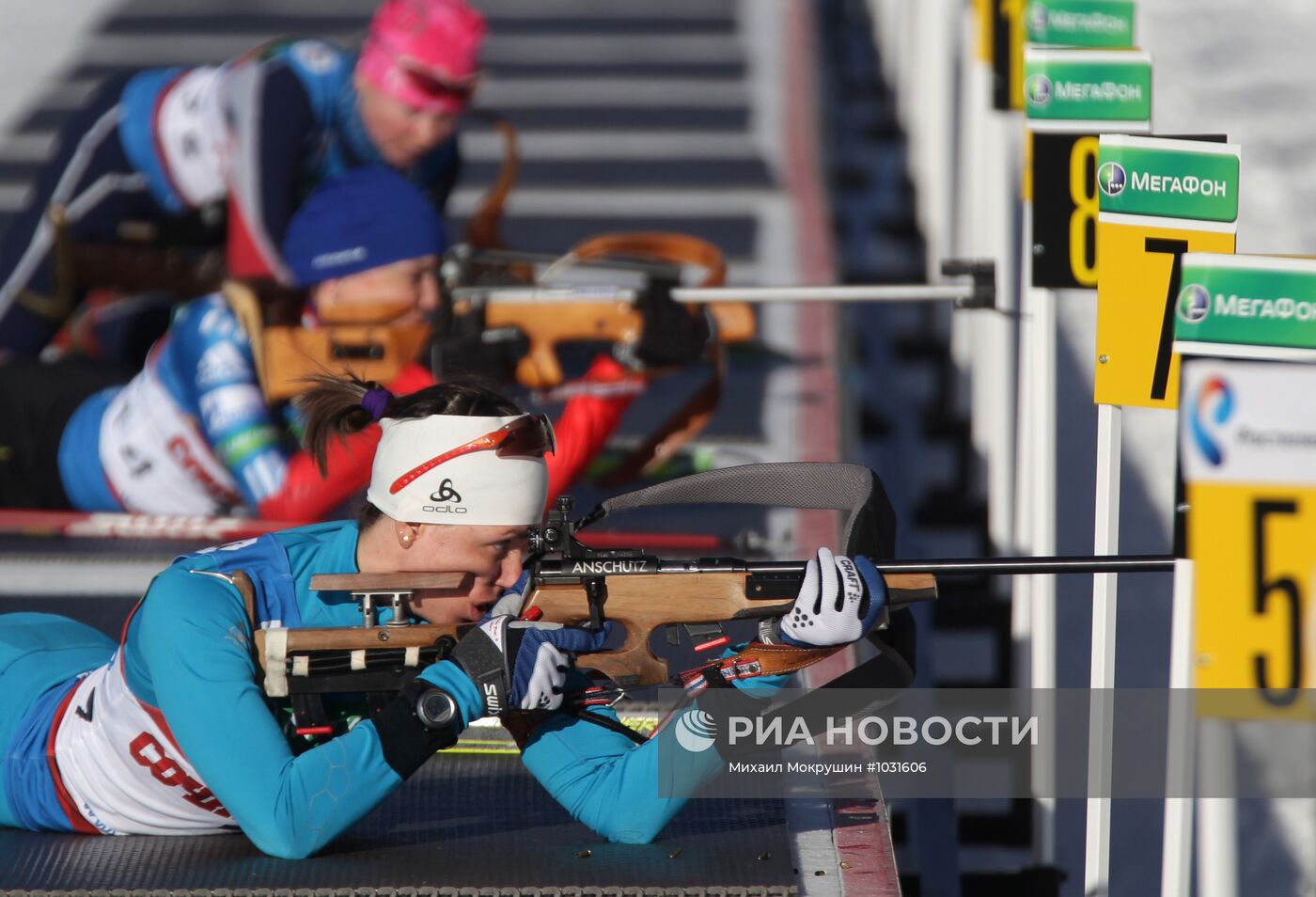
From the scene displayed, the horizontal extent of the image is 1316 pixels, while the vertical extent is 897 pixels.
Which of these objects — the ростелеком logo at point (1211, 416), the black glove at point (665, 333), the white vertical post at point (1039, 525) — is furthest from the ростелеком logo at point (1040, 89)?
the ростелеком logo at point (1211, 416)

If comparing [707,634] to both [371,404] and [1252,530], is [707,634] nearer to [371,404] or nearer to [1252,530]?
[371,404]

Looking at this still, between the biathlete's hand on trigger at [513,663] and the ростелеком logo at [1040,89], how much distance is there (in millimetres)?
1834

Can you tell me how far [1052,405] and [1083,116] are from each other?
25.4 inches

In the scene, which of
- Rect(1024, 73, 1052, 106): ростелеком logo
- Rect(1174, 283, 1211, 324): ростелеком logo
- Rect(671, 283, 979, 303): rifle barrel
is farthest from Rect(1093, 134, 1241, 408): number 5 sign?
Rect(671, 283, 979, 303): rifle barrel

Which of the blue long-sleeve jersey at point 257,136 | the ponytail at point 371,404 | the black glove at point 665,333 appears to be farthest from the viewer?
the blue long-sleeve jersey at point 257,136

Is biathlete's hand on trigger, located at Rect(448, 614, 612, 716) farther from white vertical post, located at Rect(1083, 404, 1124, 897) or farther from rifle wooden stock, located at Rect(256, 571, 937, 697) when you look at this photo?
white vertical post, located at Rect(1083, 404, 1124, 897)

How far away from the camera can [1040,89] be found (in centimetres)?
395

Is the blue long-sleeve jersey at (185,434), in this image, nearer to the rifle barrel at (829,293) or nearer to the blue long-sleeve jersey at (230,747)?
the rifle barrel at (829,293)

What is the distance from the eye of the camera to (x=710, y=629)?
9.72 ft

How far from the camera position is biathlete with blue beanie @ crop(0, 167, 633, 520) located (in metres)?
4.69

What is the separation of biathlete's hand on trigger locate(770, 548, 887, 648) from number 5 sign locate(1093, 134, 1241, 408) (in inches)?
28.8

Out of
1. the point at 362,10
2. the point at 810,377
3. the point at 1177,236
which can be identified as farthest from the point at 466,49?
the point at 362,10

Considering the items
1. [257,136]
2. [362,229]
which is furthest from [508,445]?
[257,136]

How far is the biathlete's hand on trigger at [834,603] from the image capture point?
2.71 metres
